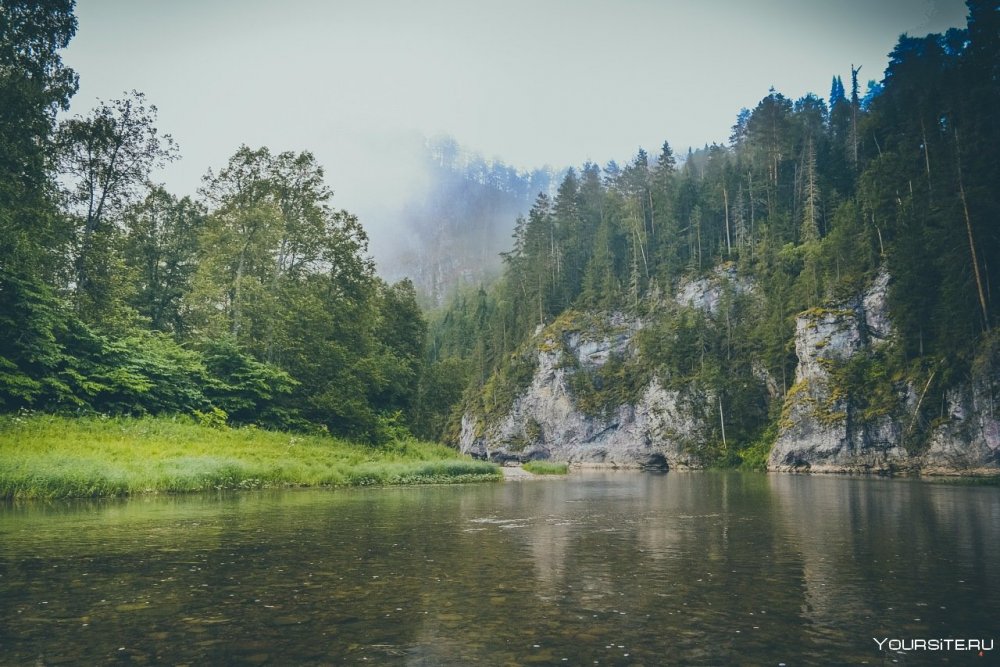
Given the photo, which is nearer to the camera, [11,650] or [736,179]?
[11,650]

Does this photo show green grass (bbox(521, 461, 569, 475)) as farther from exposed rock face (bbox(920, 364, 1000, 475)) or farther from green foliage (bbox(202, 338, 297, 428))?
exposed rock face (bbox(920, 364, 1000, 475))

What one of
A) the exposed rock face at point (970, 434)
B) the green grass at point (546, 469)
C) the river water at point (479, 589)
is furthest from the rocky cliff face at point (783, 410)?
the river water at point (479, 589)

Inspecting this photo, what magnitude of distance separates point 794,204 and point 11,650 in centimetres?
12062

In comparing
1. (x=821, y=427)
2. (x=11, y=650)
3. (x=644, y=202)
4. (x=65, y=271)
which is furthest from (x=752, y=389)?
(x=11, y=650)

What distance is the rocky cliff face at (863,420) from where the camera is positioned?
52688 mm

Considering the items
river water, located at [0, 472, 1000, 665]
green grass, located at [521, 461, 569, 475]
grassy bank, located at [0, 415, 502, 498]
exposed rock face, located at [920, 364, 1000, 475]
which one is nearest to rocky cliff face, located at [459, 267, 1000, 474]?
exposed rock face, located at [920, 364, 1000, 475]

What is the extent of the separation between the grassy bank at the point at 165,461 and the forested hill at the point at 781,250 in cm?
4832

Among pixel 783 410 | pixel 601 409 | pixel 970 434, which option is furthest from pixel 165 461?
pixel 601 409

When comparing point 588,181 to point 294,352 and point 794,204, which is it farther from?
point 294,352

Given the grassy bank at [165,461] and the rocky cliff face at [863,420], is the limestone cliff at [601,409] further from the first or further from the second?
the grassy bank at [165,461]

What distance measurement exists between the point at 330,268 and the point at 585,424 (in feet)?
209

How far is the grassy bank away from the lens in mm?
22469

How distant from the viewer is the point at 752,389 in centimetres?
8988

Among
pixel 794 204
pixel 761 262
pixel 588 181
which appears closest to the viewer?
pixel 761 262
